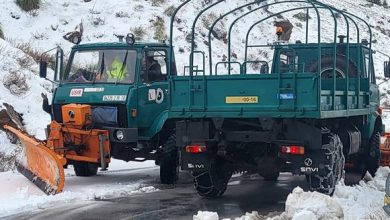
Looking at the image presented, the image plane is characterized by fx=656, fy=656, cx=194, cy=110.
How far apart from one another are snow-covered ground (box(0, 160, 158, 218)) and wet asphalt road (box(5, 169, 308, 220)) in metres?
0.24

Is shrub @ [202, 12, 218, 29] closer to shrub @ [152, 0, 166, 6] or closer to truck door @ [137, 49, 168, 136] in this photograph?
shrub @ [152, 0, 166, 6]

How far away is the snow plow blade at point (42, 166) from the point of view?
398 inches

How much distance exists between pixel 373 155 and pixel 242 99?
13.0 ft

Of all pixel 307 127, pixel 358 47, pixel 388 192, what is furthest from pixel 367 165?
pixel 388 192

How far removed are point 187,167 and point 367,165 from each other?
4046 mm

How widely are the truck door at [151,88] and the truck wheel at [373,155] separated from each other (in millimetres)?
3879

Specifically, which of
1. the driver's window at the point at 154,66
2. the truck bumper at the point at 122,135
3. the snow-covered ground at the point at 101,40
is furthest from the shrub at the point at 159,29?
the truck bumper at the point at 122,135

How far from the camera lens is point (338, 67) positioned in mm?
11281

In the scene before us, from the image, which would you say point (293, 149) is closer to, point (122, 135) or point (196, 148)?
point (196, 148)

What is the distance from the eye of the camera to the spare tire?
11033 millimetres

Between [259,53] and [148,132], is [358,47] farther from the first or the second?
[259,53]

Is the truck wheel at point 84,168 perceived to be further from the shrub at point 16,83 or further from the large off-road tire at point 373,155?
the shrub at point 16,83

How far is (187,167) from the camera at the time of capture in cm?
985

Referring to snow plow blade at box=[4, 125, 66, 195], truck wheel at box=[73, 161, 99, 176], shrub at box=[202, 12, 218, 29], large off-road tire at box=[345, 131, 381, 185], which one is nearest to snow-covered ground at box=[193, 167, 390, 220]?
large off-road tire at box=[345, 131, 381, 185]
